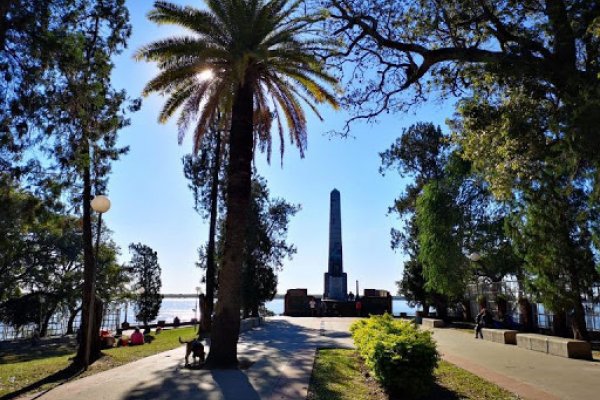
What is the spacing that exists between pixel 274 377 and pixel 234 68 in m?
7.74

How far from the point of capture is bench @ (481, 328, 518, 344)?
18.0 meters

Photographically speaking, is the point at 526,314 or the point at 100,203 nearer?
the point at 100,203

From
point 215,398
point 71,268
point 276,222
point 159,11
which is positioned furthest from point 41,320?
point 215,398

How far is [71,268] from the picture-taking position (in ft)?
109

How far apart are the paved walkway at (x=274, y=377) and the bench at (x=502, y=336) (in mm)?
1559

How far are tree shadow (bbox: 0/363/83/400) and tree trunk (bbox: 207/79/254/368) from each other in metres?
3.28

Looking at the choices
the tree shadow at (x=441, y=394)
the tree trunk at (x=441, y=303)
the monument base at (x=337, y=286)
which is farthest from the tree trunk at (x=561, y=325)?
the monument base at (x=337, y=286)

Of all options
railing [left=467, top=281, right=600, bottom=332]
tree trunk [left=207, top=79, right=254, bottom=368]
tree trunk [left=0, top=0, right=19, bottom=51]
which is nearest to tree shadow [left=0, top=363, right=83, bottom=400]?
tree trunk [left=207, top=79, right=254, bottom=368]

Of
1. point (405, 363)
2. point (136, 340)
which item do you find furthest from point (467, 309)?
point (405, 363)

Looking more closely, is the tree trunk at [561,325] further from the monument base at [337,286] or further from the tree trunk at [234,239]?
the monument base at [337,286]

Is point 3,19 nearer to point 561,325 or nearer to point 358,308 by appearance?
point 561,325

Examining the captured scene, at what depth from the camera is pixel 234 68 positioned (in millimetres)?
13094

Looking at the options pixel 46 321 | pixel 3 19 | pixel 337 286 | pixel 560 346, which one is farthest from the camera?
pixel 337 286

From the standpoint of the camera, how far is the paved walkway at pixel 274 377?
29.2 feet
